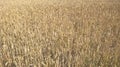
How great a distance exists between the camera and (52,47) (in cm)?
389

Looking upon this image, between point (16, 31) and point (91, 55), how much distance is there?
2114 millimetres

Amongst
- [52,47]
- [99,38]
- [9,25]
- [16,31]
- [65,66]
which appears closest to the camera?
[65,66]

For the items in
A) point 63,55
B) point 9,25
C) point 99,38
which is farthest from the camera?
point 9,25

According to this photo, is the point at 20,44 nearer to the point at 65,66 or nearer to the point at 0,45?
the point at 0,45

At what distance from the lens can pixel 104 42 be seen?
401 cm

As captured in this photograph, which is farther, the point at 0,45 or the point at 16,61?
the point at 0,45

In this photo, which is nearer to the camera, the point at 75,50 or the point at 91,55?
the point at 91,55

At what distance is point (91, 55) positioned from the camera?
341 centimetres

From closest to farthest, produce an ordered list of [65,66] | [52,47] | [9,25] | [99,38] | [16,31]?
[65,66]
[52,47]
[99,38]
[16,31]
[9,25]

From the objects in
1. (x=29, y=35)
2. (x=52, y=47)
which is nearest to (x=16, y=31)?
(x=29, y=35)

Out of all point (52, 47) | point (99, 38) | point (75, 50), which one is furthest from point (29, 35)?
point (99, 38)

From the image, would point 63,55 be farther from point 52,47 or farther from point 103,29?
point 103,29

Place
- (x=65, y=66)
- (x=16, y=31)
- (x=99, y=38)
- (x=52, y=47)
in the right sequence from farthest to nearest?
1. (x=16, y=31)
2. (x=99, y=38)
3. (x=52, y=47)
4. (x=65, y=66)

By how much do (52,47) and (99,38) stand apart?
39.3 inches
